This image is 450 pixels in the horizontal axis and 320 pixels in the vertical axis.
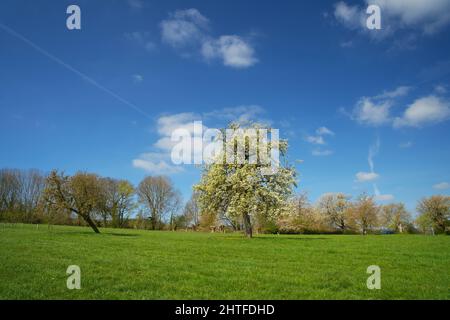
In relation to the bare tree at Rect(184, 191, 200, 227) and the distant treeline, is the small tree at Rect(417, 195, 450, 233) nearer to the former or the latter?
the distant treeline

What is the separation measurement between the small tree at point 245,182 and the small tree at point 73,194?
55.7 feet

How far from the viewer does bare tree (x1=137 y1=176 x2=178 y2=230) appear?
9670 centimetres

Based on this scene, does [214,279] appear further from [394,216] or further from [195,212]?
[394,216]

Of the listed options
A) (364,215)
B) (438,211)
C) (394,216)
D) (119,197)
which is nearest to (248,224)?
(119,197)

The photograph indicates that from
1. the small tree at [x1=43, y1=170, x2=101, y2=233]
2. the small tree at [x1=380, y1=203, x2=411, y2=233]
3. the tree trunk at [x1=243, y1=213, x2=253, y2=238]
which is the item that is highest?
the small tree at [x1=43, y1=170, x2=101, y2=233]

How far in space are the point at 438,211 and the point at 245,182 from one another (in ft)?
276

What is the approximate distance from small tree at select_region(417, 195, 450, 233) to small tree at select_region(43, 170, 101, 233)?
89.8m

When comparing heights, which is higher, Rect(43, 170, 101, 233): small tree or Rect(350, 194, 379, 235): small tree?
Rect(43, 170, 101, 233): small tree

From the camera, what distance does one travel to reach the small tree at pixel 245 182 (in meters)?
39.2

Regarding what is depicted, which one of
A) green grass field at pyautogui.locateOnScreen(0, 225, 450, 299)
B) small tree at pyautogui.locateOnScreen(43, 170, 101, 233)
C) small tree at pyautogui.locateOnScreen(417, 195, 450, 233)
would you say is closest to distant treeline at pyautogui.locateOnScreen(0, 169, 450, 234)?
small tree at pyautogui.locateOnScreen(417, 195, 450, 233)

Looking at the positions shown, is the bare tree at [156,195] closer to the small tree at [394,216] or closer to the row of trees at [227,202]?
the row of trees at [227,202]

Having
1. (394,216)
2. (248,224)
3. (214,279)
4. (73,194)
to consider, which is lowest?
(394,216)

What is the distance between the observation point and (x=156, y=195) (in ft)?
325
